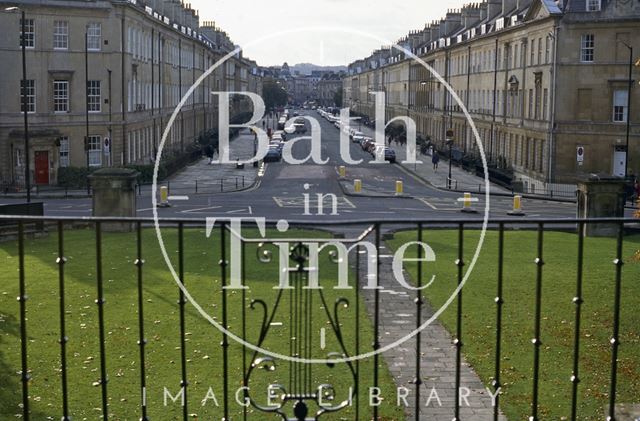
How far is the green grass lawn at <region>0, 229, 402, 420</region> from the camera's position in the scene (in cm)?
1146

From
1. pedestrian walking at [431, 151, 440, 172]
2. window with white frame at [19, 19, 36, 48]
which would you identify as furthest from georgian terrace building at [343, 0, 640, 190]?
window with white frame at [19, 19, 36, 48]

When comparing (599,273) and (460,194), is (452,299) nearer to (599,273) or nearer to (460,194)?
(599,273)

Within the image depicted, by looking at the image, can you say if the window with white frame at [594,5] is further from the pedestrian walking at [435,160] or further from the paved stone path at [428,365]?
the paved stone path at [428,365]

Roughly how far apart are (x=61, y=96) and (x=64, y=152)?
3351mm

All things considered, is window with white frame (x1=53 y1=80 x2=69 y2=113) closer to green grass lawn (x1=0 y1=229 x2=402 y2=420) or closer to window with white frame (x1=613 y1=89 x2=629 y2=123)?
green grass lawn (x1=0 y1=229 x2=402 y2=420)

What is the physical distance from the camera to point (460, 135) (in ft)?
274

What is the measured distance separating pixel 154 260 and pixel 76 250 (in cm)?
314

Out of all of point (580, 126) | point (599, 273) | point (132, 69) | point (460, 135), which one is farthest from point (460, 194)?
point (460, 135)

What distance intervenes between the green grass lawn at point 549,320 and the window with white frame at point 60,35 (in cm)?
3257

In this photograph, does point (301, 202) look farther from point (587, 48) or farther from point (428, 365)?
point (428, 365)


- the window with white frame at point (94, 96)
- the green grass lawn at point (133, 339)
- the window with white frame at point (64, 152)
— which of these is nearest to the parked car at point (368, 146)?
the window with white frame at point (94, 96)

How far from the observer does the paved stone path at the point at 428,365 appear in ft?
37.2

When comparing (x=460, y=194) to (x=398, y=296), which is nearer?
(x=398, y=296)

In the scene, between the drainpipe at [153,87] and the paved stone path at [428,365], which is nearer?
the paved stone path at [428,365]
